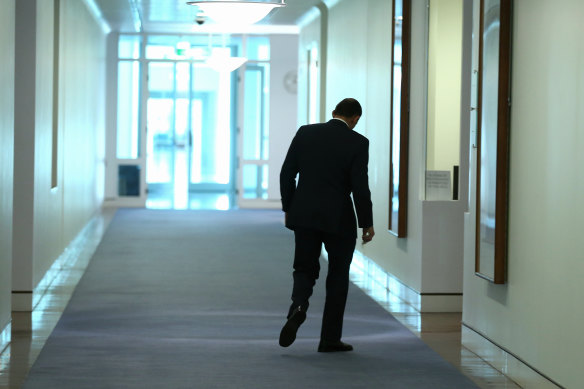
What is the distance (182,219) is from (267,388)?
35.6 ft

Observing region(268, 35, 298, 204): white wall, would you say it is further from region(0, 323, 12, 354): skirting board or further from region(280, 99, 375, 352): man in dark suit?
region(280, 99, 375, 352): man in dark suit

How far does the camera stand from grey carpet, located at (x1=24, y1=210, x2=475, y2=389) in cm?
527

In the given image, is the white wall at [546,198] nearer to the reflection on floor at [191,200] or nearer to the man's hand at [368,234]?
the man's hand at [368,234]

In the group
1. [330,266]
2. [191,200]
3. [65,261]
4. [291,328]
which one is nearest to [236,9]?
[330,266]

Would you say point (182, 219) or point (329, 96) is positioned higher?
point (329, 96)

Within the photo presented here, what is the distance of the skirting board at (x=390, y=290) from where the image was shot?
787 centimetres

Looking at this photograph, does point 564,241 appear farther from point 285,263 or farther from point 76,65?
point 76,65

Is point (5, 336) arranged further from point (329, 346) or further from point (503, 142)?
point (503, 142)

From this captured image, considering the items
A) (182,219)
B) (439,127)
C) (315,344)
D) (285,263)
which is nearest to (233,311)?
(315,344)

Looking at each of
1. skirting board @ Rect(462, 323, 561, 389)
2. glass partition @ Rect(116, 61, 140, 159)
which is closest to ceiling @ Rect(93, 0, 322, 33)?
glass partition @ Rect(116, 61, 140, 159)

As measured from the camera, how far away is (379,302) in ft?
27.0

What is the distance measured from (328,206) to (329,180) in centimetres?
16

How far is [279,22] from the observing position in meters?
16.6

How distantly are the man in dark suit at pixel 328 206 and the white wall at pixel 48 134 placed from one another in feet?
9.11
